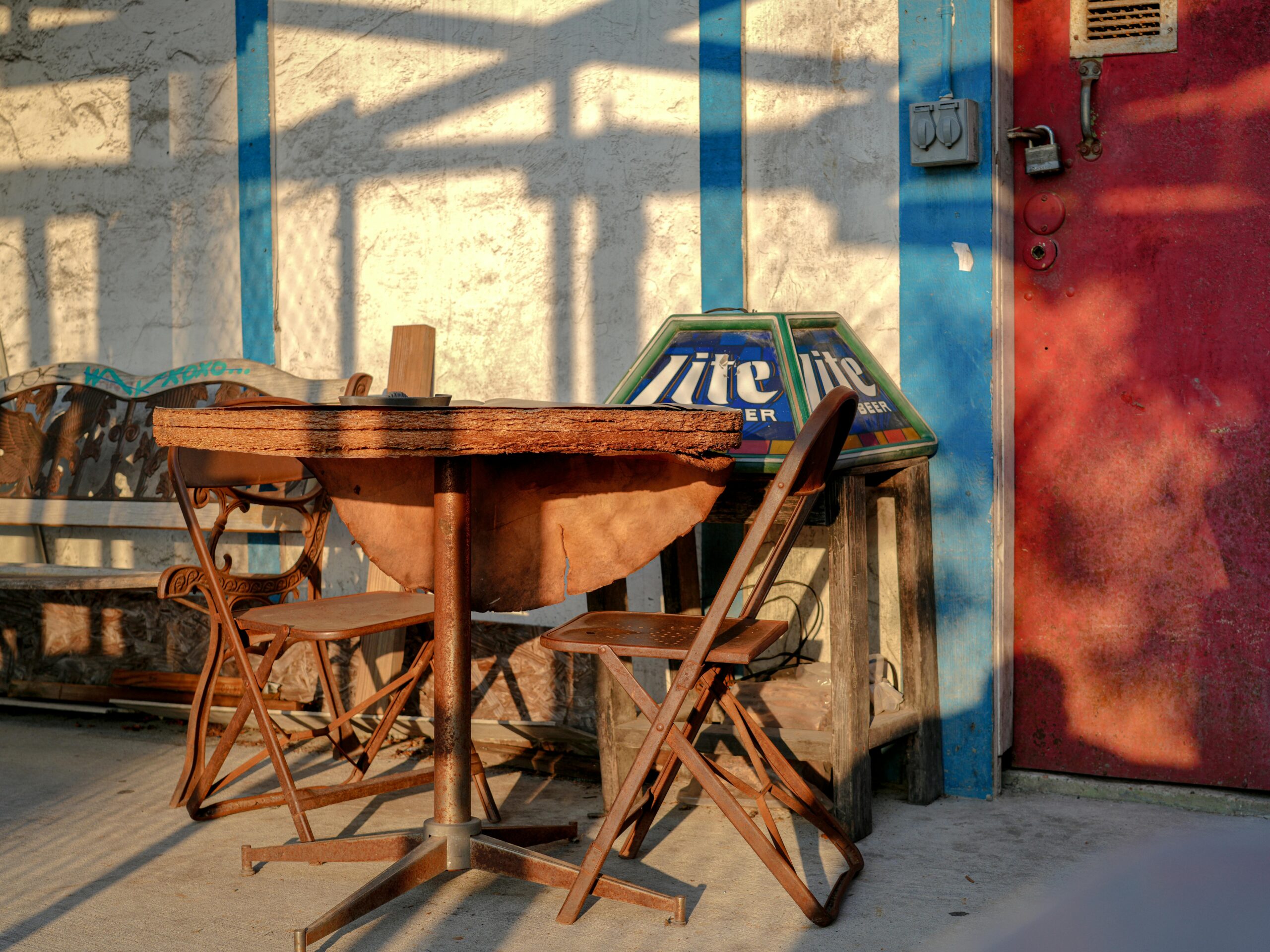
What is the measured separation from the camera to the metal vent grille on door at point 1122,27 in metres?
3.76

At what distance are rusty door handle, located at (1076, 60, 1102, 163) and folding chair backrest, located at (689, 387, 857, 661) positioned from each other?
5.35 ft

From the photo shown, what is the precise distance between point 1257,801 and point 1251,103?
6.85 feet

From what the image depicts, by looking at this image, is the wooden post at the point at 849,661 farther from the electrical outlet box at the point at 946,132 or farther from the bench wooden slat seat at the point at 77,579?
the bench wooden slat seat at the point at 77,579

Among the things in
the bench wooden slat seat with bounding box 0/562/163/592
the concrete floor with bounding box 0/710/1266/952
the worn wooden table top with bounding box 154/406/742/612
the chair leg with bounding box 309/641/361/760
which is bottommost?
the concrete floor with bounding box 0/710/1266/952

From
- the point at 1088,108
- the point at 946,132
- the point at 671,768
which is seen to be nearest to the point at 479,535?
the point at 671,768

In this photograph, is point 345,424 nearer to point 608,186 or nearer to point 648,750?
point 648,750

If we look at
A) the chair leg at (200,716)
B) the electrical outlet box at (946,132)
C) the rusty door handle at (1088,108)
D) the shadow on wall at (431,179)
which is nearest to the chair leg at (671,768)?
the chair leg at (200,716)

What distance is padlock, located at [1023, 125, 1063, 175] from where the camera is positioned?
385 cm

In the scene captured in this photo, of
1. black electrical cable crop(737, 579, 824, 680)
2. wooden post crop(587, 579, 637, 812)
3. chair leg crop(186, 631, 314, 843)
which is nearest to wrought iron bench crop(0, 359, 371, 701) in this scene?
chair leg crop(186, 631, 314, 843)

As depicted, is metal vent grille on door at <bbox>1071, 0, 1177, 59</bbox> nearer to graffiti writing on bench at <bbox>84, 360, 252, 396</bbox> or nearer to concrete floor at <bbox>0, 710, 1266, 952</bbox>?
concrete floor at <bbox>0, 710, 1266, 952</bbox>

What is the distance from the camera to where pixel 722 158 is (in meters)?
4.24

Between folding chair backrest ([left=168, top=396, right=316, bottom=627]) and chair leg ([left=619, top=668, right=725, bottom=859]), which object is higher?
folding chair backrest ([left=168, top=396, right=316, bottom=627])

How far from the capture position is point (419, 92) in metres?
4.81

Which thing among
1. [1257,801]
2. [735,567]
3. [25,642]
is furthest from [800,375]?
[25,642]
